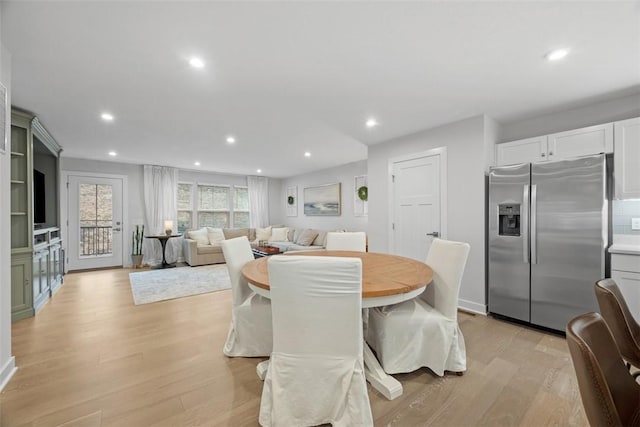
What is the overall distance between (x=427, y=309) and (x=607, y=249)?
1.84 metres

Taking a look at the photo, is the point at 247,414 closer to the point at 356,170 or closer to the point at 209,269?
the point at 209,269

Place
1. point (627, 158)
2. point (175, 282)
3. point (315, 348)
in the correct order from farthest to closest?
1. point (175, 282)
2. point (627, 158)
3. point (315, 348)

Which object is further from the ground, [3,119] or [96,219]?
[3,119]

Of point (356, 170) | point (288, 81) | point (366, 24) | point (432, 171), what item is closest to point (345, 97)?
point (288, 81)

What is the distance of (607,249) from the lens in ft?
7.75

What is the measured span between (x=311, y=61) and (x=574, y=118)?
296 centimetres

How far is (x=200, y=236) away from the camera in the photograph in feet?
20.9

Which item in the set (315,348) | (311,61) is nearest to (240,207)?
(311,61)

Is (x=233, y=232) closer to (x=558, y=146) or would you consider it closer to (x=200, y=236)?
(x=200, y=236)

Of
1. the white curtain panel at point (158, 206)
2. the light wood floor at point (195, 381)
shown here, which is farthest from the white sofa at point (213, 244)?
the light wood floor at point (195, 381)

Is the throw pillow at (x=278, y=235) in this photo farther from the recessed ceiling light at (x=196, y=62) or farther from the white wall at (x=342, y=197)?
the recessed ceiling light at (x=196, y=62)

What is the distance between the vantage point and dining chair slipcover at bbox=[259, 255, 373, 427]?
133cm

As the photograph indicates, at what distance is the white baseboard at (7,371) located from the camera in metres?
1.77

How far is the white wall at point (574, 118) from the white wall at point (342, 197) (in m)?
2.88
